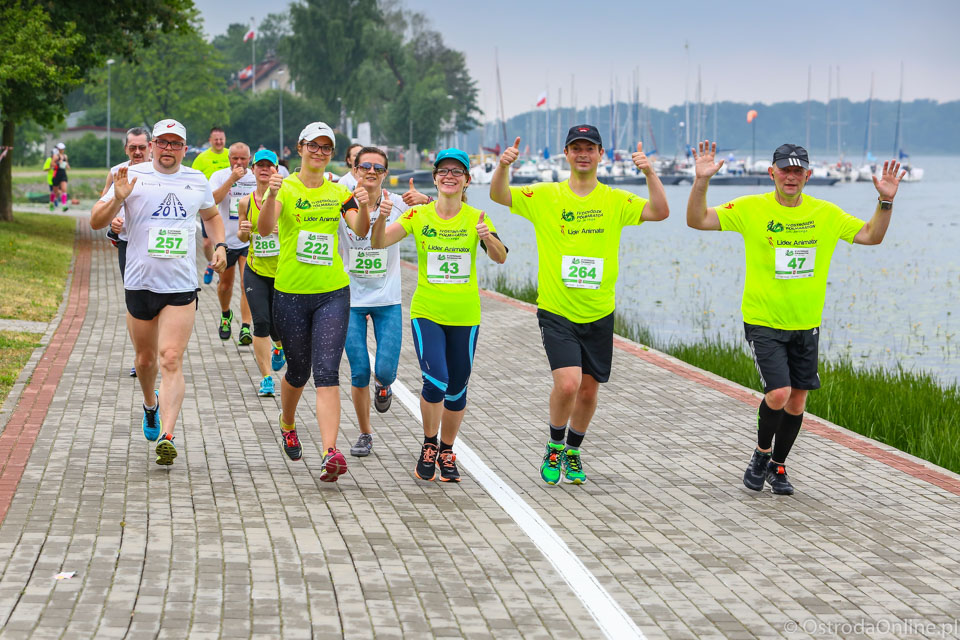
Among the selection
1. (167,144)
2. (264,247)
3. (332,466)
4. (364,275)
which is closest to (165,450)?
(332,466)

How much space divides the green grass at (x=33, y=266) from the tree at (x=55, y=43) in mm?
1958

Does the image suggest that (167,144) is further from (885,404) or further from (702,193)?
(885,404)

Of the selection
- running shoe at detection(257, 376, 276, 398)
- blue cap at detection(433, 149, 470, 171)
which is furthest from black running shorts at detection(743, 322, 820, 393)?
running shoe at detection(257, 376, 276, 398)

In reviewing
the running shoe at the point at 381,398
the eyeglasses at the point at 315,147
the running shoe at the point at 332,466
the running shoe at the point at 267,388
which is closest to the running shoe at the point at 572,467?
the running shoe at the point at 332,466

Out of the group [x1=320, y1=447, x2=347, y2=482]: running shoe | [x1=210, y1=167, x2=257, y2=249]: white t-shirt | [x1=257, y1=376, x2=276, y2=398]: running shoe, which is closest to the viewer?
[x1=320, y1=447, x2=347, y2=482]: running shoe

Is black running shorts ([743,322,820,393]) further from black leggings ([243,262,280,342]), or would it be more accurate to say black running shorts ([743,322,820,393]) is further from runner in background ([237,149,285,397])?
black leggings ([243,262,280,342])

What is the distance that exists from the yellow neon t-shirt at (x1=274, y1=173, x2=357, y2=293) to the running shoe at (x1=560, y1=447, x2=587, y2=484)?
1804 millimetres

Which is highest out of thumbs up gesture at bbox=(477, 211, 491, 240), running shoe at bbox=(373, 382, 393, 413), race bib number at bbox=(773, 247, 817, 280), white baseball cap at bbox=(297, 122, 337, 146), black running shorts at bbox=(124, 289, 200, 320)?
white baseball cap at bbox=(297, 122, 337, 146)

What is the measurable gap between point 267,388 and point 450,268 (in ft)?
11.6

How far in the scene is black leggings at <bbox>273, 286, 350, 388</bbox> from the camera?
7480 mm

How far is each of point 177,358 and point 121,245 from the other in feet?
10.8

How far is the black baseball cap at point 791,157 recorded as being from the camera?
7301 mm

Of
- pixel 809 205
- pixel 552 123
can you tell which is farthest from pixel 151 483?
pixel 552 123

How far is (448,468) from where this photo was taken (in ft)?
25.3
